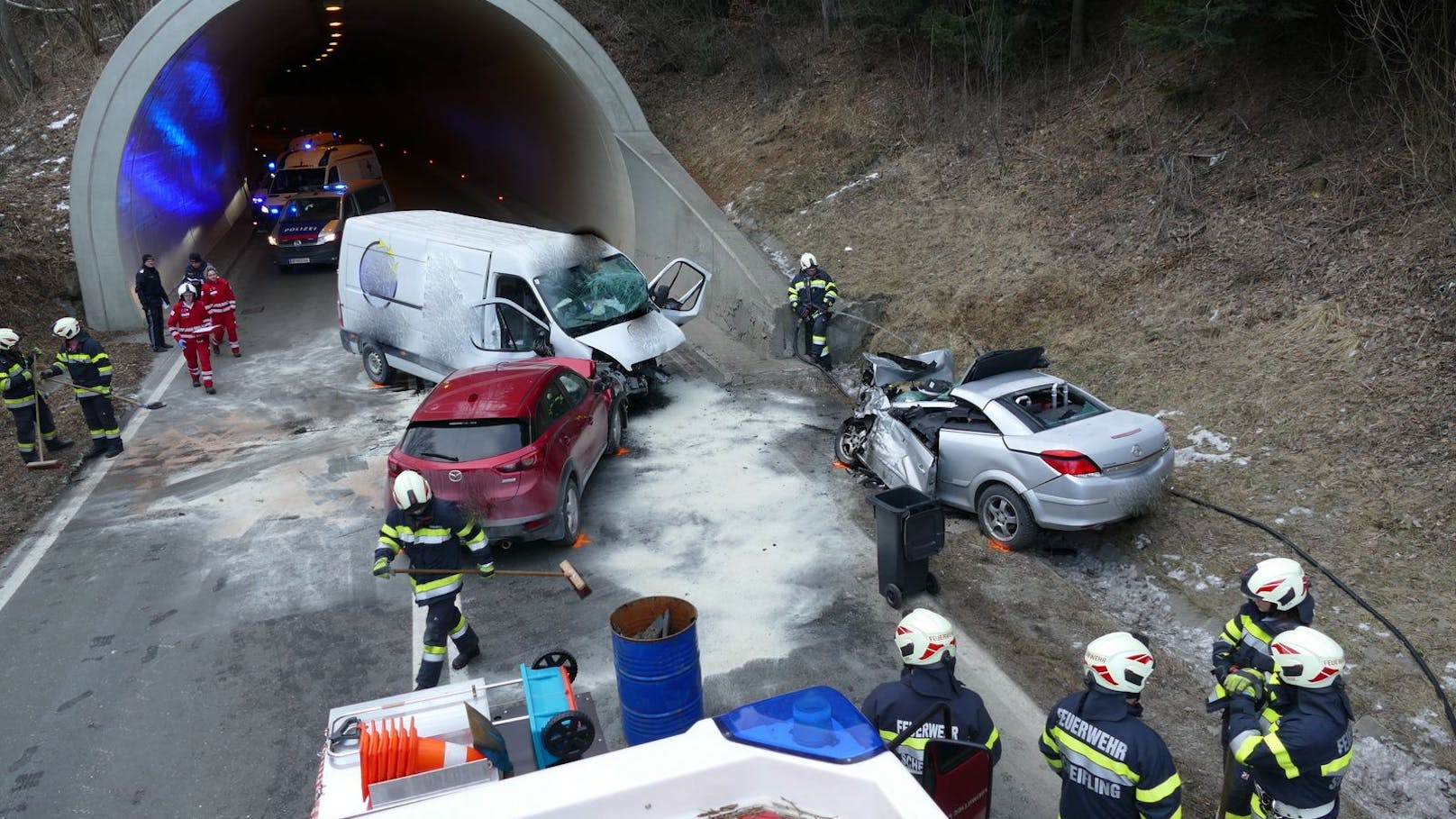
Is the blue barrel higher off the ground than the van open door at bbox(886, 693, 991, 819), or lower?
lower

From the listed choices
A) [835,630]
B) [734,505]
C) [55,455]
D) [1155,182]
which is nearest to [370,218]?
[55,455]

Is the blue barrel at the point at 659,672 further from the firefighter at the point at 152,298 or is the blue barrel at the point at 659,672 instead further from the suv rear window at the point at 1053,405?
the firefighter at the point at 152,298

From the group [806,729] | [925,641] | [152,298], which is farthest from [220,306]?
[806,729]

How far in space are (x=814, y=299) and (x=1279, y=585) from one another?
28.0 ft

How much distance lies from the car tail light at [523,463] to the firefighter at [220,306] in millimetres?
8344

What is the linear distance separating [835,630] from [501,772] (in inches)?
138

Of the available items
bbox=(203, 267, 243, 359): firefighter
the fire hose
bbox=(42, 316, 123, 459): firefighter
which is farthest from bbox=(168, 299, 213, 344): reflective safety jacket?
the fire hose

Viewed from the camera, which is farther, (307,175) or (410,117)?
(410,117)

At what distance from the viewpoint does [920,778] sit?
414 centimetres

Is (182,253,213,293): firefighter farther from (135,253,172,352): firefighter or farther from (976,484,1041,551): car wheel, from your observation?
(976,484,1041,551): car wheel

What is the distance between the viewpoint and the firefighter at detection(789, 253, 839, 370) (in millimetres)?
12742

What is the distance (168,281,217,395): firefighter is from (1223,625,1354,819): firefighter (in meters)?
12.9

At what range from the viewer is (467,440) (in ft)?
26.4

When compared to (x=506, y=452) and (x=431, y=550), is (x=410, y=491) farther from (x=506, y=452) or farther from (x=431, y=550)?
(x=506, y=452)
